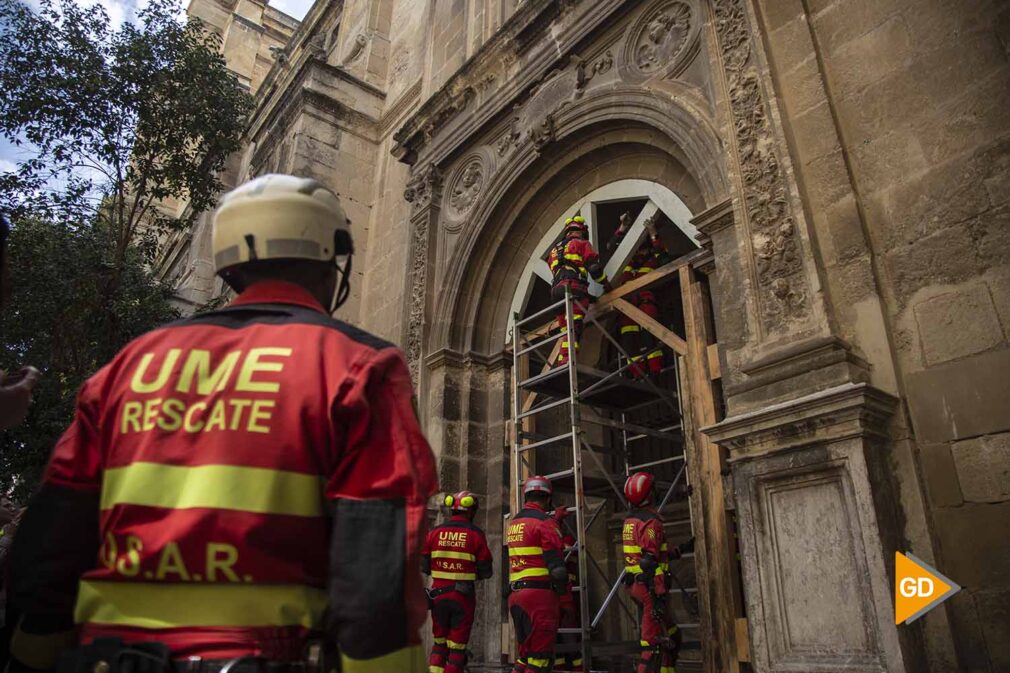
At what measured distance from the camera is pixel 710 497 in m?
6.15

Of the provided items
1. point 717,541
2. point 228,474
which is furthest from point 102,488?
point 717,541

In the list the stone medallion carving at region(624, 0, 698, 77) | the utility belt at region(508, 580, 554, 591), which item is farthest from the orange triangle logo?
the stone medallion carving at region(624, 0, 698, 77)

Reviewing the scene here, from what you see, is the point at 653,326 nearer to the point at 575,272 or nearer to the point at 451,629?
the point at 575,272

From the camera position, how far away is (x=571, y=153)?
8609 millimetres

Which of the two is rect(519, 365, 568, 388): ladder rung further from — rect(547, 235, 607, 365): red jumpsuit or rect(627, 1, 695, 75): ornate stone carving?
rect(627, 1, 695, 75): ornate stone carving

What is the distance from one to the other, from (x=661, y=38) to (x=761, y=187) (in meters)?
2.82

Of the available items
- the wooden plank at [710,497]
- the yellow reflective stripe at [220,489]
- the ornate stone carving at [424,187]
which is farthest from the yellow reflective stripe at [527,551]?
the ornate stone carving at [424,187]

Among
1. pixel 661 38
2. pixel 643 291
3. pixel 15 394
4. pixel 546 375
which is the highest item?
pixel 661 38

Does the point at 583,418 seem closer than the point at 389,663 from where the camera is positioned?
No

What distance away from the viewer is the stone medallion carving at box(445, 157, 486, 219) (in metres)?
9.87

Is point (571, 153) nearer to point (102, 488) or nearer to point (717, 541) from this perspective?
point (717, 541)

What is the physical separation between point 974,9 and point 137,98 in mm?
10162

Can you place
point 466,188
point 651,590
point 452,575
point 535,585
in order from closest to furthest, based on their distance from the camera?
point 651,590, point 535,585, point 452,575, point 466,188

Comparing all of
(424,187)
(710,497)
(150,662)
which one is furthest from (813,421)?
(424,187)
